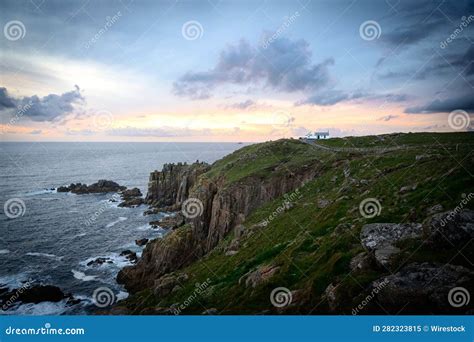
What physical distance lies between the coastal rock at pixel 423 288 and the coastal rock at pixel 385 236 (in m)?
1.11

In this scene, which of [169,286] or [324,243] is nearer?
[324,243]

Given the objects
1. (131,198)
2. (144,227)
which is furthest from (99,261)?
(131,198)

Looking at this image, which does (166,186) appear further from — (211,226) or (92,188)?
(211,226)

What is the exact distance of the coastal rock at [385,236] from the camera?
1126cm

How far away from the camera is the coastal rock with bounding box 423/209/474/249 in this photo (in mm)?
10164

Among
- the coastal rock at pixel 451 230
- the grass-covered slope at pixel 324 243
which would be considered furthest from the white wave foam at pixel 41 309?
the coastal rock at pixel 451 230

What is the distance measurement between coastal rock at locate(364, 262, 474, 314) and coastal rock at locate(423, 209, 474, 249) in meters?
1.05

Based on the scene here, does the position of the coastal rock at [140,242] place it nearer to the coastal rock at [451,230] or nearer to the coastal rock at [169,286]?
the coastal rock at [169,286]

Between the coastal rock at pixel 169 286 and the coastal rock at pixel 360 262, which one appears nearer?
the coastal rock at pixel 360 262

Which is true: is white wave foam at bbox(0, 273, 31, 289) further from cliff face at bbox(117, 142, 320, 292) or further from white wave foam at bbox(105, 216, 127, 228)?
white wave foam at bbox(105, 216, 127, 228)

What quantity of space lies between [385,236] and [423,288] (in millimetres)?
3374

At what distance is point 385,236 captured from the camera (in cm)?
1262

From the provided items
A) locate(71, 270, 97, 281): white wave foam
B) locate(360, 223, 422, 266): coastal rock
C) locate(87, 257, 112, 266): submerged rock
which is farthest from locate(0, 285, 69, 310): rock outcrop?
locate(360, 223, 422, 266): coastal rock

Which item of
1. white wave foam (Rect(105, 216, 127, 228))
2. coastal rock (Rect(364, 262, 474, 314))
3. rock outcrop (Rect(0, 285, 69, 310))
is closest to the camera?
coastal rock (Rect(364, 262, 474, 314))
